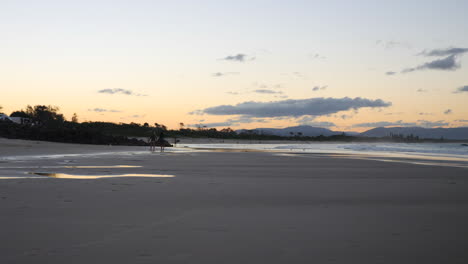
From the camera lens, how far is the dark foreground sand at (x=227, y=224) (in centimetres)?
373

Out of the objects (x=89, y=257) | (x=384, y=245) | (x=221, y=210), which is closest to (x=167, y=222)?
(x=221, y=210)

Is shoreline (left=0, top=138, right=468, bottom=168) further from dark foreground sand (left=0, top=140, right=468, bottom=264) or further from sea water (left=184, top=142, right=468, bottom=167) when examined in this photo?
dark foreground sand (left=0, top=140, right=468, bottom=264)

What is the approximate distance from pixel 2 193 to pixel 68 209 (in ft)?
7.13

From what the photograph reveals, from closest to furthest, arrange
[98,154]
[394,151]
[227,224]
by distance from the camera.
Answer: [227,224], [98,154], [394,151]

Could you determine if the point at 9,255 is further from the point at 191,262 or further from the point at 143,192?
the point at 143,192

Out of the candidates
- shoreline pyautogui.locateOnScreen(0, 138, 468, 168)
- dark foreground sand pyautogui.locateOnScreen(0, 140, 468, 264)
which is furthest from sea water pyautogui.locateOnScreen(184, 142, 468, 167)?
dark foreground sand pyautogui.locateOnScreen(0, 140, 468, 264)

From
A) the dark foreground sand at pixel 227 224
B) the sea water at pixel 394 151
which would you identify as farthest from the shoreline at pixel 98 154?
the dark foreground sand at pixel 227 224

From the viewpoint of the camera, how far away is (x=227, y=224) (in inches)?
196

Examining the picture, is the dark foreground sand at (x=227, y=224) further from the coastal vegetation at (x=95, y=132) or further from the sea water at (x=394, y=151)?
the coastal vegetation at (x=95, y=132)

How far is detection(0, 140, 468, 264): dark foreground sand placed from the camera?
373cm

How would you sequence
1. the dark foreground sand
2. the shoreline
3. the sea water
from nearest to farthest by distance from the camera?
the dark foreground sand → the shoreline → the sea water

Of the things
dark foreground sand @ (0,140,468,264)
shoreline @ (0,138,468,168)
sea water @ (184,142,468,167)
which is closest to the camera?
dark foreground sand @ (0,140,468,264)

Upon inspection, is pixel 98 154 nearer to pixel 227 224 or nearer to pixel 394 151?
pixel 227 224

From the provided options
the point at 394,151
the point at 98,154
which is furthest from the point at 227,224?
the point at 394,151
